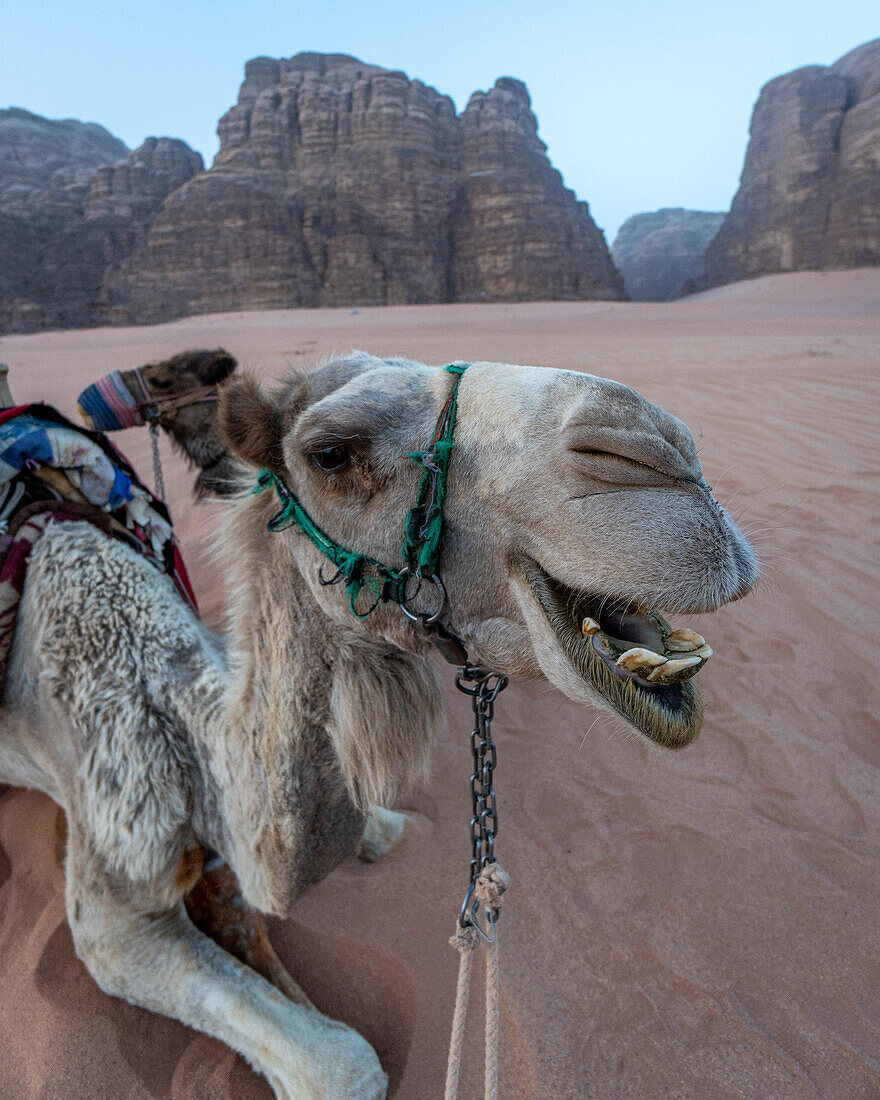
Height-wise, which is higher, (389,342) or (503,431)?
(503,431)

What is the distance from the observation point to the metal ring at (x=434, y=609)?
1.33 meters

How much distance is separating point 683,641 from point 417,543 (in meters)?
0.55

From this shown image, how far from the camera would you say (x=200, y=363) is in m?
3.96

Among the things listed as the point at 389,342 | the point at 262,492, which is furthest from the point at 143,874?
the point at 389,342

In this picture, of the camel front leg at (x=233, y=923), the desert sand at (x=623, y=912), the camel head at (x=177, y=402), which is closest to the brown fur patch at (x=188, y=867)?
the camel front leg at (x=233, y=923)

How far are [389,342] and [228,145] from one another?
160ft

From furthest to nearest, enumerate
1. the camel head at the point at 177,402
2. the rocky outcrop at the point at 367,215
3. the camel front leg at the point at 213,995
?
the rocky outcrop at the point at 367,215 < the camel head at the point at 177,402 < the camel front leg at the point at 213,995

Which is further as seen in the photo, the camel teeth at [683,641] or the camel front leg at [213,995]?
the camel front leg at [213,995]

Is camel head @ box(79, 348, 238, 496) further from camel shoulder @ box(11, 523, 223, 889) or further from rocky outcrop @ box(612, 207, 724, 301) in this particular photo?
rocky outcrop @ box(612, 207, 724, 301)

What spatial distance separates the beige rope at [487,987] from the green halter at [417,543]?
629mm

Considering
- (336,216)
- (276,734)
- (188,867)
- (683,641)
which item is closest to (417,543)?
(683,641)

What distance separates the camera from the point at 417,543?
1.33m

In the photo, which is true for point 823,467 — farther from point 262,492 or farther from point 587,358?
point 587,358

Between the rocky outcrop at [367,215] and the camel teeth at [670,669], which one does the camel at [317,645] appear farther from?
the rocky outcrop at [367,215]
